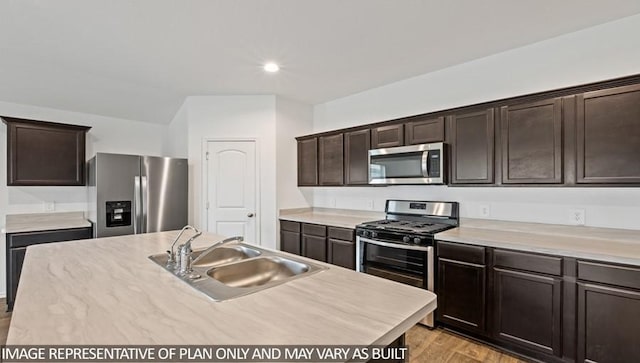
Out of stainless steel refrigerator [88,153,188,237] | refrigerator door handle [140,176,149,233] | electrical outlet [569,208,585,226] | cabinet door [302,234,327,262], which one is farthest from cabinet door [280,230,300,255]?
electrical outlet [569,208,585,226]

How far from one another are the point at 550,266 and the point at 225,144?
3669 mm

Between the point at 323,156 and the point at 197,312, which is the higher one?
the point at 323,156

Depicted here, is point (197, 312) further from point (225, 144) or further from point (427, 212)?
point (225, 144)

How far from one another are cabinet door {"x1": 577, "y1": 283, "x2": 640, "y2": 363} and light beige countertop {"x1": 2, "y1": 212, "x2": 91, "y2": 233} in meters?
4.75

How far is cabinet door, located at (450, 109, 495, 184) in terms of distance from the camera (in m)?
2.60

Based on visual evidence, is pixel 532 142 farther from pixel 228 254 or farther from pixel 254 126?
pixel 254 126

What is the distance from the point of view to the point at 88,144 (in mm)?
4078

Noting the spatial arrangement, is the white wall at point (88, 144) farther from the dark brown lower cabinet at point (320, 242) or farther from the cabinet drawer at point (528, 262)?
the cabinet drawer at point (528, 262)

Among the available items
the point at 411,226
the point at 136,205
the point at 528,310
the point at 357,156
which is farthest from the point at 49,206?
the point at 528,310

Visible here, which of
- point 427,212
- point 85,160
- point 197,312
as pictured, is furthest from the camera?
point 85,160

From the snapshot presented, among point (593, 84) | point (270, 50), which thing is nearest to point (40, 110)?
point (270, 50)

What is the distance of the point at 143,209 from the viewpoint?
3.55m

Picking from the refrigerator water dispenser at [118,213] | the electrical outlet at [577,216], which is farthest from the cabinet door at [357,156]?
the refrigerator water dispenser at [118,213]

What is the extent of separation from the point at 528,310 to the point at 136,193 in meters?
3.99
